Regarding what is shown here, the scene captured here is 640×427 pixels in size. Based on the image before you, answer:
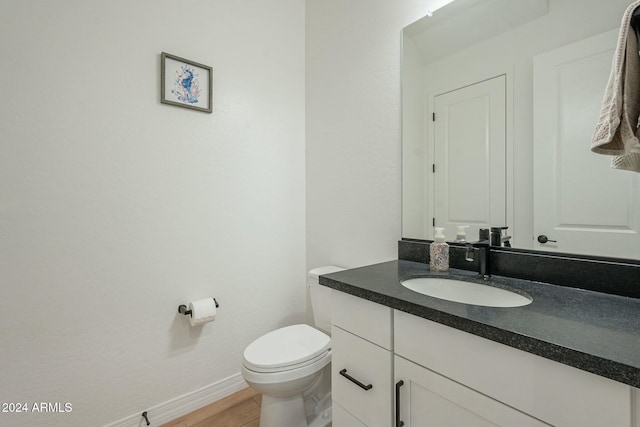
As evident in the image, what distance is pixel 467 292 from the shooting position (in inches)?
41.1

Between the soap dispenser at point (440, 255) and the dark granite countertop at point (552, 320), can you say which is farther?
the soap dispenser at point (440, 255)

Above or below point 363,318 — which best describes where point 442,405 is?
below

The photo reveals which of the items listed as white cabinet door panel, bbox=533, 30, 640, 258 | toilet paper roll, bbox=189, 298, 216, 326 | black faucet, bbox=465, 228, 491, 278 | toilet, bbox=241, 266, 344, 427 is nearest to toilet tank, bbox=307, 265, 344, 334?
toilet, bbox=241, 266, 344, 427

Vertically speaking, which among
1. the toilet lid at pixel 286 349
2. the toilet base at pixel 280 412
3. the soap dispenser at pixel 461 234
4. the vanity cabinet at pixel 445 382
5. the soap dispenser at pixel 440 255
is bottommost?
the toilet base at pixel 280 412

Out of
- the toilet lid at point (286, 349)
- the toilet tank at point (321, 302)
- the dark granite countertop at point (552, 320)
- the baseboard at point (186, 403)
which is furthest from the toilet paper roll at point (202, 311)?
the dark granite countertop at point (552, 320)

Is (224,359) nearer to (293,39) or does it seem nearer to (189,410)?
(189,410)

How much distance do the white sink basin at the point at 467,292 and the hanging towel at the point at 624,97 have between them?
18.8 inches

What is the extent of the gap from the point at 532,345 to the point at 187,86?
1.78 meters

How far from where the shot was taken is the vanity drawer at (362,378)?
0.87m

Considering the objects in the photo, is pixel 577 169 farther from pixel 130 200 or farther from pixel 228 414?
pixel 228 414

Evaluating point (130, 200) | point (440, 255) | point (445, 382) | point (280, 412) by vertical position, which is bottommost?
point (280, 412)

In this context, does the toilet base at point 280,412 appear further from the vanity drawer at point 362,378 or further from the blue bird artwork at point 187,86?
the blue bird artwork at point 187,86

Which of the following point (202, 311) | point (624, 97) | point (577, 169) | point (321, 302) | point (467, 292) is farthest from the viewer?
point (321, 302)

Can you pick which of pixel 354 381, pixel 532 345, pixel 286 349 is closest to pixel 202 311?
pixel 286 349
